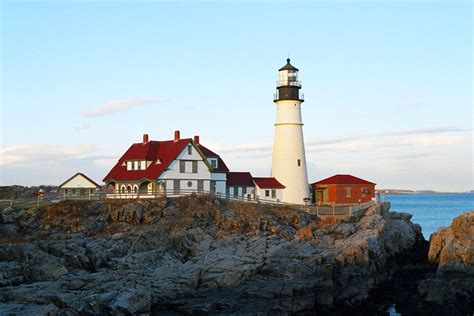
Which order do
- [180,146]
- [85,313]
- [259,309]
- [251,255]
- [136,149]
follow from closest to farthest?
[85,313]
[259,309]
[251,255]
[180,146]
[136,149]

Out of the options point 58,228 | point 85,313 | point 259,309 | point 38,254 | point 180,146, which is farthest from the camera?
point 180,146

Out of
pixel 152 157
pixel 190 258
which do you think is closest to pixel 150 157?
pixel 152 157

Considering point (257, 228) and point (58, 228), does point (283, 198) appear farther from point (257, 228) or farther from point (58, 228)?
point (58, 228)

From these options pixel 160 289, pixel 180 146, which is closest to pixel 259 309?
pixel 160 289

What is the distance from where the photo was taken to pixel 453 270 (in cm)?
3206

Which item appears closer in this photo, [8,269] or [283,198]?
[8,269]

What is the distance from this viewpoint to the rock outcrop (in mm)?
29781

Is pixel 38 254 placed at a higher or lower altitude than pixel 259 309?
higher

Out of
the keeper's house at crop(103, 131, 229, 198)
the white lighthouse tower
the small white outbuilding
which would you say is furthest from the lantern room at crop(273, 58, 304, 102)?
the small white outbuilding

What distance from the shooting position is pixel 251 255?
1201 inches

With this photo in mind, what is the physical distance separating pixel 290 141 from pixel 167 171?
10.5 m

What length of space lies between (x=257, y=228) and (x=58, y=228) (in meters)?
11.5

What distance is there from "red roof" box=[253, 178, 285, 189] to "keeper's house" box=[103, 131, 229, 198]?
113 inches

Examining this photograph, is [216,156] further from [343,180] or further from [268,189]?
[343,180]
